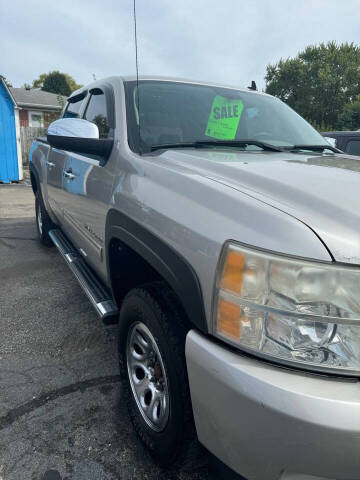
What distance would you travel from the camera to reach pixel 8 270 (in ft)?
14.4

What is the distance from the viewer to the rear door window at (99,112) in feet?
8.41

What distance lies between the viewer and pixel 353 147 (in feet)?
20.4

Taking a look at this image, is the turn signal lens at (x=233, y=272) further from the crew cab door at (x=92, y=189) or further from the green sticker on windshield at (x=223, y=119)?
the green sticker on windshield at (x=223, y=119)

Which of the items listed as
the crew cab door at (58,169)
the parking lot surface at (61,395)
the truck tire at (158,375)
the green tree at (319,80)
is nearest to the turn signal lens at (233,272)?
the truck tire at (158,375)

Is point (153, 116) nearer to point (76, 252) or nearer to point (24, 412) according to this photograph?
point (76, 252)

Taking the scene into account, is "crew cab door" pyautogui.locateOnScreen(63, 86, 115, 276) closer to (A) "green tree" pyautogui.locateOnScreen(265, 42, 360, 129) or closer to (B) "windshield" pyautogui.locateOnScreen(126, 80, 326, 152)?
(B) "windshield" pyautogui.locateOnScreen(126, 80, 326, 152)

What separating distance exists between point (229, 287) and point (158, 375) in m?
0.83

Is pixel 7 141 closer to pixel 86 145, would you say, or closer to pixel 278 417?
pixel 86 145

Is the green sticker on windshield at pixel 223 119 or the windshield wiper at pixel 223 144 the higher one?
the green sticker on windshield at pixel 223 119

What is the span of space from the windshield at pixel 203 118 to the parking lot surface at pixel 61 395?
5.02 feet

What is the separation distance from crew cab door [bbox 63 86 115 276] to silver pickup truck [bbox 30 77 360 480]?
0.11 feet

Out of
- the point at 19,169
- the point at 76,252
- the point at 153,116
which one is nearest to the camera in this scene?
the point at 153,116

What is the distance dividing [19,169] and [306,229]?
1341cm

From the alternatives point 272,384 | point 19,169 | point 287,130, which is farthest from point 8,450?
point 19,169
